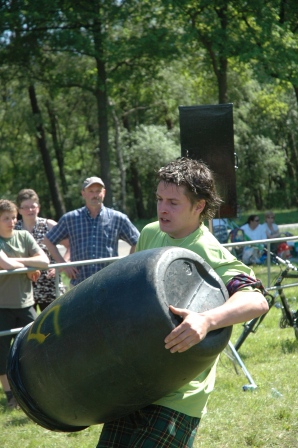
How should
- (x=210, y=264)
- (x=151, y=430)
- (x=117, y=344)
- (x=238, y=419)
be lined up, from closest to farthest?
(x=117, y=344) → (x=151, y=430) → (x=210, y=264) → (x=238, y=419)

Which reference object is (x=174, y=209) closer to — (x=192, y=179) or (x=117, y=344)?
(x=192, y=179)

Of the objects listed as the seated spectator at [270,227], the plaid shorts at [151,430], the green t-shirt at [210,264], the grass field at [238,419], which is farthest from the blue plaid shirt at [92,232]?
the seated spectator at [270,227]

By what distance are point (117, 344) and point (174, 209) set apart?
649 mm

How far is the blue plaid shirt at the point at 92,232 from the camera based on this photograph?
6652 mm

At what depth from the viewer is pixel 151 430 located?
8.65ft

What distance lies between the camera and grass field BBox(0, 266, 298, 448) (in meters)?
4.80

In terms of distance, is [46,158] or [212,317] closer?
[212,317]

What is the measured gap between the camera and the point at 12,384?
2650 mm

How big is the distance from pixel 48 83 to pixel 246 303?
21.9 meters

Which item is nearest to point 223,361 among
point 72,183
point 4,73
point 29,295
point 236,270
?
point 29,295

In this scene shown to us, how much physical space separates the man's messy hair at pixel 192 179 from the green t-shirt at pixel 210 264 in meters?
0.14

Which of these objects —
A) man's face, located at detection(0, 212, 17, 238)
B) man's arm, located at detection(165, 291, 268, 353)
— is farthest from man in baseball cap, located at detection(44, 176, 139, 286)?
man's arm, located at detection(165, 291, 268, 353)

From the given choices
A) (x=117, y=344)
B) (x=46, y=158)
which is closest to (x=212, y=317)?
(x=117, y=344)

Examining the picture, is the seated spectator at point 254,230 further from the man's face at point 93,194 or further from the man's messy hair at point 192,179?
the man's messy hair at point 192,179
